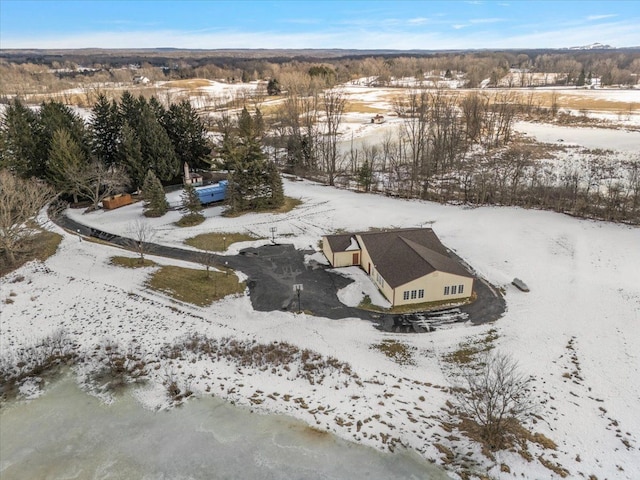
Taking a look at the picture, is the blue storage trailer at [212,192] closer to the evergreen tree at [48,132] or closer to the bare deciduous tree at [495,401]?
the evergreen tree at [48,132]

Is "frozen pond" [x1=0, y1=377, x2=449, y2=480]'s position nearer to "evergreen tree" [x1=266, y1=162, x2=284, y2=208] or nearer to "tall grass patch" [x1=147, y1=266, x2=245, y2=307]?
"tall grass patch" [x1=147, y1=266, x2=245, y2=307]

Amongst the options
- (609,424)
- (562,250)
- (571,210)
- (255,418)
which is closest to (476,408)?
(609,424)

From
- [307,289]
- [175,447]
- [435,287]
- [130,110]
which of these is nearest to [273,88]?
[130,110]

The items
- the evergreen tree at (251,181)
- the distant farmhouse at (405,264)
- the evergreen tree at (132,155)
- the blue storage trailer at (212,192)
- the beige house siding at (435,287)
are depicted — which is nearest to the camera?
the beige house siding at (435,287)

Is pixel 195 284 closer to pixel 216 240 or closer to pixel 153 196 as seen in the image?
pixel 216 240

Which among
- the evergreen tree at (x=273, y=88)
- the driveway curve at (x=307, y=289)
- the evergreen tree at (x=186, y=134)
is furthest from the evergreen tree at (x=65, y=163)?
the evergreen tree at (x=273, y=88)

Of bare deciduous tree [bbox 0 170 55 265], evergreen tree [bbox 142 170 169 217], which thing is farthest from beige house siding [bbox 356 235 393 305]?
bare deciduous tree [bbox 0 170 55 265]
